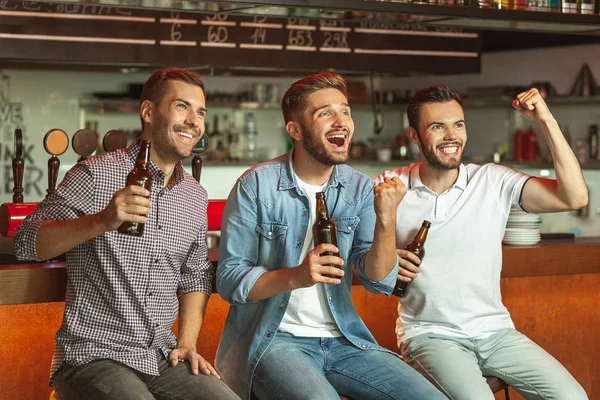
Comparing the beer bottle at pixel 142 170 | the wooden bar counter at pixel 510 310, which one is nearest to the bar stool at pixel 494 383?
the wooden bar counter at pixel 510 310

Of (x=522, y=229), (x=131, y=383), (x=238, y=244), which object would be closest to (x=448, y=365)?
(x=238, y=244)

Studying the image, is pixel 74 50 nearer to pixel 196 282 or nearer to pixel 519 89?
pixel 196 282

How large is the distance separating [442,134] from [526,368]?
82cm

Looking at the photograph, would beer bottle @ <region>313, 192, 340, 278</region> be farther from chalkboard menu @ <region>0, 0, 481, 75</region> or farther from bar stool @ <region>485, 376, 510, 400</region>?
chalkboard menu @ <region>0, 0, 481, 75</region>

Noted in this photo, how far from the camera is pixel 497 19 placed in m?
3.92

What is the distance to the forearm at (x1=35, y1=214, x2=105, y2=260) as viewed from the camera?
94.7 inches

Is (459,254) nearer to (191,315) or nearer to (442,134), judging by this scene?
(442,134)

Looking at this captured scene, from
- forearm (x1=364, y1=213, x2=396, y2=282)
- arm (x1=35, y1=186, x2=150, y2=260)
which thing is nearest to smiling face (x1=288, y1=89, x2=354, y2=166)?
forearm (x1=364, y1=213, x2=396, y2=282)

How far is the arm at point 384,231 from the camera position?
2566 mm

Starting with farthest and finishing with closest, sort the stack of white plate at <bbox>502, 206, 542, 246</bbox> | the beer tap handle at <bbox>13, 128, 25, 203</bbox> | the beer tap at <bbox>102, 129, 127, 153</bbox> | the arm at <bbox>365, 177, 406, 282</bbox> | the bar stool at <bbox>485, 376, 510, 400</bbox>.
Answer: the stack of white plate at <bbox>502, 206, 542, 246</bbox>, the beer tap handle at <bbox>13, 128, 25, 203</bbox>, the beer tap at <bbox>102, 129, 127, 153</bbox>, the bar stool at <bbox>485, 376, 510, 400</bbox>, the arm at <bbox>365, 177, 406, 282</bbox>

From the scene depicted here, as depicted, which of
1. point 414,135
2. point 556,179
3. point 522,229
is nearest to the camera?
point 556,179

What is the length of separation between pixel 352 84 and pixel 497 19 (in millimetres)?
4325

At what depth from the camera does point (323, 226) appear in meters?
2.63

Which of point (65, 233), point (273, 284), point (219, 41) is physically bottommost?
point (273, 284)
